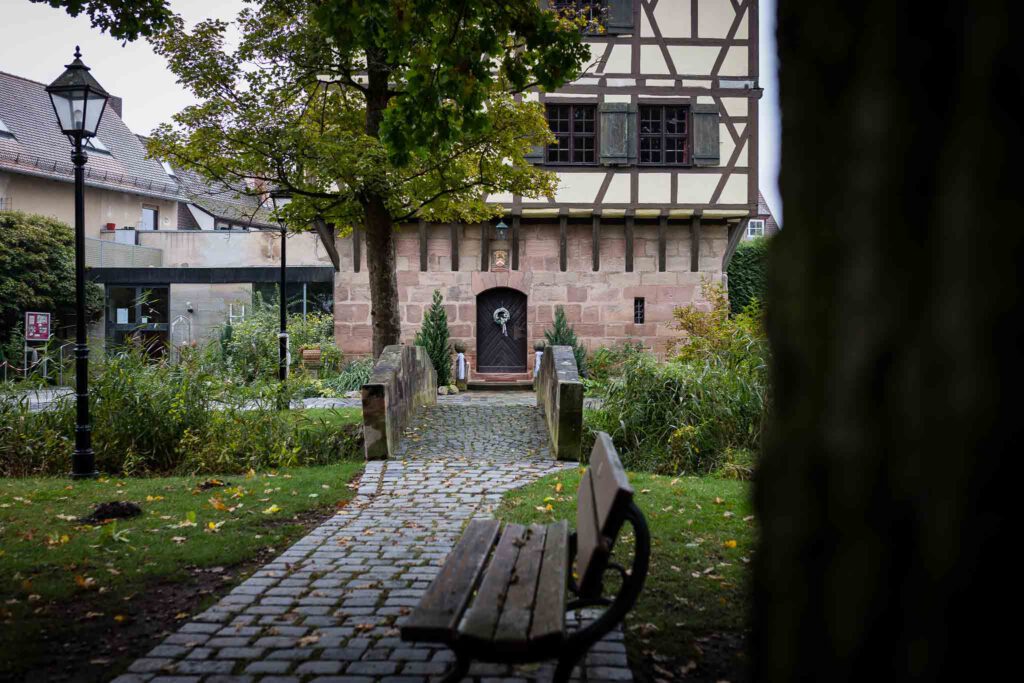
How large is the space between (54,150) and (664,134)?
21486 mm

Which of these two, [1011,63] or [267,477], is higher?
[1011,63]

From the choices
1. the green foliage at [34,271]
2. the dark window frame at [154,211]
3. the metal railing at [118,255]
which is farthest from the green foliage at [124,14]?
the dark window frame at [154,211]

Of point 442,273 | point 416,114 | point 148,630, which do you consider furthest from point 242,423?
point 442,273

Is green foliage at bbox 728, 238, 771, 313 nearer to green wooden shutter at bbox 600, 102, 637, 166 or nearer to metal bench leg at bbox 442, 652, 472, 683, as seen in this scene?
green wooden shutter at bbox 600, 102, 637, 166

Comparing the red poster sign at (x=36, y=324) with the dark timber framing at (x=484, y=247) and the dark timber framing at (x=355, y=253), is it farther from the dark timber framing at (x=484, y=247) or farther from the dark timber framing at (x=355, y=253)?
the dark timber framing at (x=484, y=247)

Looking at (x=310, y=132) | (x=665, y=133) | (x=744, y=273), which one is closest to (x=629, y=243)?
(x=665, y=133)

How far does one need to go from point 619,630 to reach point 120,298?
84.5 ft

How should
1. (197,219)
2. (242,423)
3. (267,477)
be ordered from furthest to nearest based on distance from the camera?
(197,219), (242,423), (267,477)

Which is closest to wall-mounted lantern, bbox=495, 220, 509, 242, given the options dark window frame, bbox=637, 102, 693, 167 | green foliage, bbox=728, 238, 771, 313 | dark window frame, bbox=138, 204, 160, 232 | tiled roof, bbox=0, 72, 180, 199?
dark window frame, bbox=637, 102, 693, 167

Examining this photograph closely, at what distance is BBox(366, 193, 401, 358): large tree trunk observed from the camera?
11273 mm

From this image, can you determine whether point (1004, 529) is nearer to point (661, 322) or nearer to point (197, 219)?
point (661, 322)

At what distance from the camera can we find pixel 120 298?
26.1 meters

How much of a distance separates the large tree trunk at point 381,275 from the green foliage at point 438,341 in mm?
3879

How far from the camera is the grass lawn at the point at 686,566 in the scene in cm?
348
